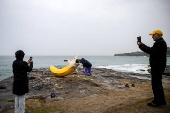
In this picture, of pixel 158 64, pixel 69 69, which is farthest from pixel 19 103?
pixel 69 69

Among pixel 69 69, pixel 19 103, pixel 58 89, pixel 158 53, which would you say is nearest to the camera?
pixel 158 53

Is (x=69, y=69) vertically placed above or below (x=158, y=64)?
below

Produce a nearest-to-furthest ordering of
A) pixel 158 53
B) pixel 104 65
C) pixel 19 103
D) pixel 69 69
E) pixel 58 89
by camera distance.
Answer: pixel 158 53
pixel 19 103
pixel 58 89
pixel 69 69
pixel 104 65

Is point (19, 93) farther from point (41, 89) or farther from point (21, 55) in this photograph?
point (41, 89)

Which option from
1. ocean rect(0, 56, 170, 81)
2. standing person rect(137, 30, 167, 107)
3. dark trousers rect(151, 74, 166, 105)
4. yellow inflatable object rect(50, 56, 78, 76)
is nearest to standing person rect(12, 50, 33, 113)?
standing person rect(137, 30, 167, 107)

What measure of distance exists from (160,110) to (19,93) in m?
4.55

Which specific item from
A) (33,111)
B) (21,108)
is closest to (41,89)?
(33,111)

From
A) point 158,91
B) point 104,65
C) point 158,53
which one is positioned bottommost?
point 104,65

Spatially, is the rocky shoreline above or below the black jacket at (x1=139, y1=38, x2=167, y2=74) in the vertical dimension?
below

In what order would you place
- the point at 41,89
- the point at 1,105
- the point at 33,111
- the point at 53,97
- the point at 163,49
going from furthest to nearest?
1. the point at 41,89
2. the point at 53,97
3. the point at 1,105
4. the point at 33,111
5. the point at 163,49

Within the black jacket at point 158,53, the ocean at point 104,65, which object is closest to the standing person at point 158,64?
the black jacket at point 158,53

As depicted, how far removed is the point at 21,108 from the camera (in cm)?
442

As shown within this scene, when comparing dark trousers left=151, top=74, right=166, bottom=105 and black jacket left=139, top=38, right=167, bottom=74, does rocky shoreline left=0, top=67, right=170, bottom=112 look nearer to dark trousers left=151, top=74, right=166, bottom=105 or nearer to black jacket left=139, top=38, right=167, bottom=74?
dark trousers left=151, top=74, right=166, bottom=105

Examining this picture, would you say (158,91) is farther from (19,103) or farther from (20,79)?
(19,103)
